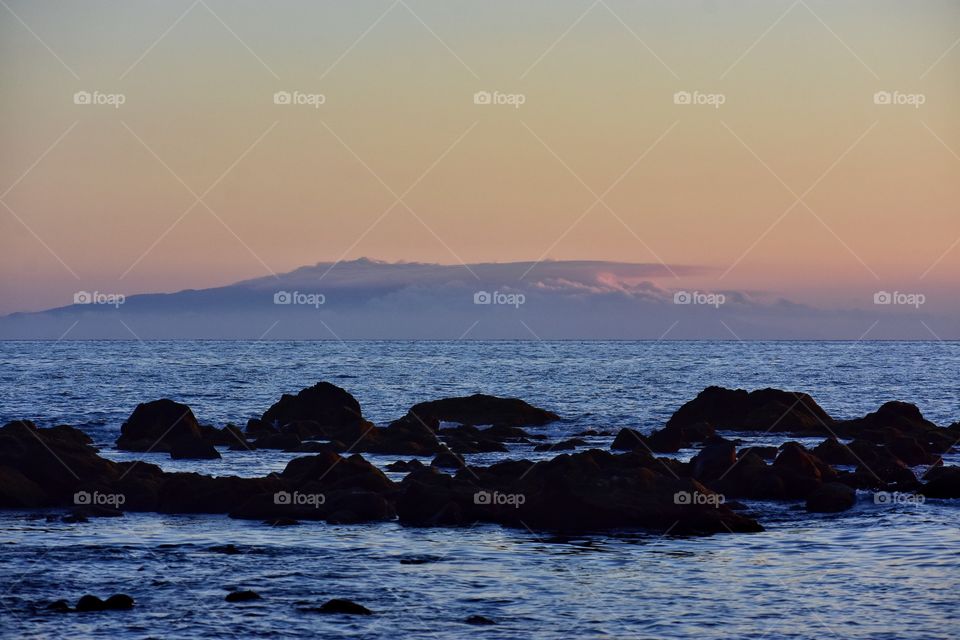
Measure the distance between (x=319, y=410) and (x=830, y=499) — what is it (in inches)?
1305

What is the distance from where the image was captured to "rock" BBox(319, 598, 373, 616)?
2161 cm

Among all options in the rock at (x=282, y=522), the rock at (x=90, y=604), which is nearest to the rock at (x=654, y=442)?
the rock at (x=282, y=522)

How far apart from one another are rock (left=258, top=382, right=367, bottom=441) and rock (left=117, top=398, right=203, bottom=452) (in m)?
7.22

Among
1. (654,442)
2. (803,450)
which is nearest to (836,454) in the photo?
(803,450)

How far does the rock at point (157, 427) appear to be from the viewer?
51031mm

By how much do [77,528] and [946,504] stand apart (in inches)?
964

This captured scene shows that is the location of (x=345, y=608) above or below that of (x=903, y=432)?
below

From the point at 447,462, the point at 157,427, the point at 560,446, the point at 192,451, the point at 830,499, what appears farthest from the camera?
the point at 157,427

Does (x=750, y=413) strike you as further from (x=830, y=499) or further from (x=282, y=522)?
(x=282, y=522)

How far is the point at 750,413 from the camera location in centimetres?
6097

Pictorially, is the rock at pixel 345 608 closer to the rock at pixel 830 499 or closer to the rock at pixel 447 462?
the rock at pixel 830 499

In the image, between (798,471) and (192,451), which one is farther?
(192,451)

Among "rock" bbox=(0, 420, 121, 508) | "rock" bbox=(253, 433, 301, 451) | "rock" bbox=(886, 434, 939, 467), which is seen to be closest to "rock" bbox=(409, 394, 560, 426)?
"rock" bbox=(253, 433, 301, 451)

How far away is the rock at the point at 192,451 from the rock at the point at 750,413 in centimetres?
2369
